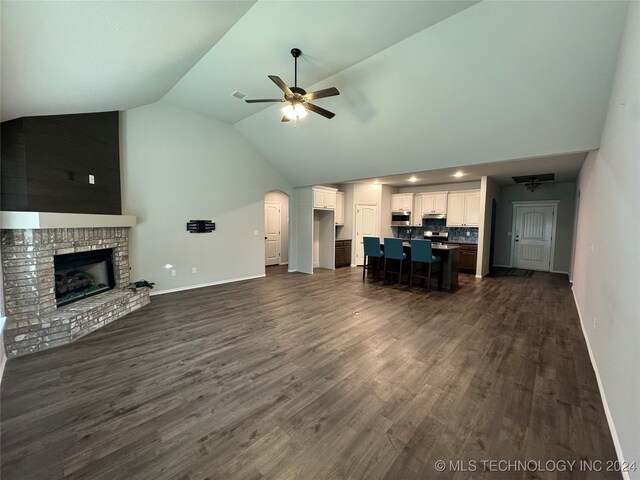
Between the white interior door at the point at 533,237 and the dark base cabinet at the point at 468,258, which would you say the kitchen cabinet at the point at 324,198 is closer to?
the dark base cabinet at the point at 468,258

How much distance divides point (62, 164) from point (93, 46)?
1.95 meters

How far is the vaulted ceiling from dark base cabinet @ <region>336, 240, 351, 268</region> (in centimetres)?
412

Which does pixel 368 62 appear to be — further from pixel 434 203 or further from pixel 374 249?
pixel 434 203

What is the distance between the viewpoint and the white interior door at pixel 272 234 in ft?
27.2

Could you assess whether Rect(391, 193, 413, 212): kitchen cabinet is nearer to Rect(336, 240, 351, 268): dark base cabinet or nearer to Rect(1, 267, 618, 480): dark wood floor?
Rect(336, 240, 351, 268): dark base cabinet

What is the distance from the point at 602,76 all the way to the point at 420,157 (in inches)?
95.2

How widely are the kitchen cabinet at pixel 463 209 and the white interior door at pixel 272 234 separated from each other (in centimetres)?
532

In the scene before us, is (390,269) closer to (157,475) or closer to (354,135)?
(354,135)

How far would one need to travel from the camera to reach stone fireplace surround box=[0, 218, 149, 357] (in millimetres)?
2795

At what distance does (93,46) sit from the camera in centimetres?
221

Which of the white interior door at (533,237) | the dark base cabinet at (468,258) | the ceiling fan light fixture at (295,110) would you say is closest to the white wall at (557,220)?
the white interior door at (533,237)

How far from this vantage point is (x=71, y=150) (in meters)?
3.49

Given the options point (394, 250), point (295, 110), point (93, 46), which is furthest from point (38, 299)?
point (394, 250)

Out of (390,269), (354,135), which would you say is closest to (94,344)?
(354,135)
